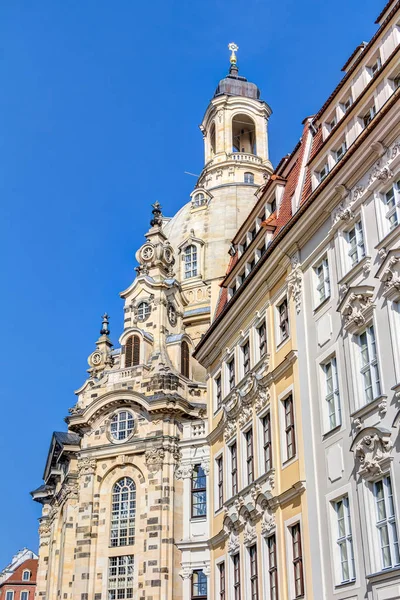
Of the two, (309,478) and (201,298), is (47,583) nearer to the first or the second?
(201,298)

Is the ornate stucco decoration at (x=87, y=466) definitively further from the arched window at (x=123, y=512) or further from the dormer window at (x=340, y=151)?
the dormer window at (x=340, y=151)

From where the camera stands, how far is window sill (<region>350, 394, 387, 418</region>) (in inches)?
794

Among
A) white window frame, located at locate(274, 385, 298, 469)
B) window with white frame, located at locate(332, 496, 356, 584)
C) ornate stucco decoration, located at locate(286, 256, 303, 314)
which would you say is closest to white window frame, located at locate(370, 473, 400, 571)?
window with white frame, located at locate(332, 496, 356, 584)

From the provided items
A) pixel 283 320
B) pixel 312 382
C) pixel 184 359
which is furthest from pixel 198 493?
pixel 184 359

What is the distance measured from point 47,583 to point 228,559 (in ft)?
138

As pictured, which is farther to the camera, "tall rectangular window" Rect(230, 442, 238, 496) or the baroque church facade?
"tall rectangular window" Rect(230, 442, 238, 496)

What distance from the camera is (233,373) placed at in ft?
106

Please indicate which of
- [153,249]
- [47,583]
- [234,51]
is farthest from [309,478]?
[234,51]

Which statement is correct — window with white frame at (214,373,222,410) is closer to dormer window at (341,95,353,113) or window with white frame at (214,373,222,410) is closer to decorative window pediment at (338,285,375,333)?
decorative window pediment at (338,285,375,333)

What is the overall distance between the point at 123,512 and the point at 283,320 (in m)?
31.3

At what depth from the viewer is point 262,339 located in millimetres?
29688

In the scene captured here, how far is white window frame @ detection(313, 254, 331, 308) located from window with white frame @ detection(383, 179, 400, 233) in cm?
338

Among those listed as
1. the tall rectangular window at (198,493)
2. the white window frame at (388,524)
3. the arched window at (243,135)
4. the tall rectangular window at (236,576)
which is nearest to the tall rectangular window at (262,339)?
the tall rectangular window at (236,576)

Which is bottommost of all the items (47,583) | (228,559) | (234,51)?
(228,559)
